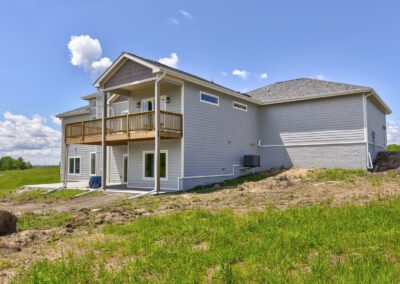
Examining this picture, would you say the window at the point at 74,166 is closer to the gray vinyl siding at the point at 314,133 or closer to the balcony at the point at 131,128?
the balcony at the point at 131,128

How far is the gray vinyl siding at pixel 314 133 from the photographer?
56.7ft

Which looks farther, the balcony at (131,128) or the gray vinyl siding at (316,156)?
the gray vinyl siding at (316,156)

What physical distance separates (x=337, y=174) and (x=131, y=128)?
1132 cm

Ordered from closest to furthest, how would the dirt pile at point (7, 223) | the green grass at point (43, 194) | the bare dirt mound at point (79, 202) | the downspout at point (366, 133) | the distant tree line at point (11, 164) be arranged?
the dirt pile at point (7, 223) < the bare dirt mound at point (79, 202) < the green grass at point (43, 194) < the downspout at point (366, 133) < the distant tree line at point (11, 164)

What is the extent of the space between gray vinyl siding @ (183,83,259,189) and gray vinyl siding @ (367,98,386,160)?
720cm

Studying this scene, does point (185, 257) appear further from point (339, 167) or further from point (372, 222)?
point (339, 167)

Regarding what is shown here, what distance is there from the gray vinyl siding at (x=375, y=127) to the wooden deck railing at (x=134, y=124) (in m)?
11.7

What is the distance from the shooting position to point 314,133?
61.1 ft

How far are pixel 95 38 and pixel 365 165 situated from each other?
55.8 feet

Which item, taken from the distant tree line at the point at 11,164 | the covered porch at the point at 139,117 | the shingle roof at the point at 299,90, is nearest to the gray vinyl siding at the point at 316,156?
the shingle roof at the point at 299,90

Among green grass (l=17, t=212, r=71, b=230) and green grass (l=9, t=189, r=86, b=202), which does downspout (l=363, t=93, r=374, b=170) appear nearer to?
green grass (l=17, t=212, r=71, b=230)

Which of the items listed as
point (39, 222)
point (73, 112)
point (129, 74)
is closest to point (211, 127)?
point (129, 74)

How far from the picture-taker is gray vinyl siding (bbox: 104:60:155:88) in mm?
15086

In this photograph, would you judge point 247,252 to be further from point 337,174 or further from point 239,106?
point 239,106
